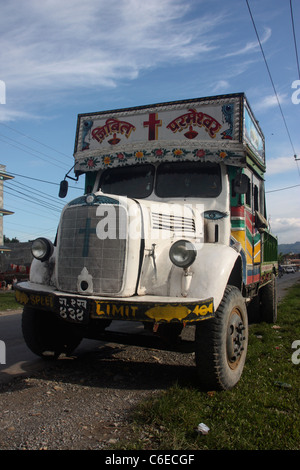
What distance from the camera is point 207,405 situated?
3.42 meters

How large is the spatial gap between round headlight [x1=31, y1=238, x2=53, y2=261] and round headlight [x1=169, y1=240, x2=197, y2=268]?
1.42m

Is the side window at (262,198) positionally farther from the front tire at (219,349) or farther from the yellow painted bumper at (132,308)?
the yellow painted bumper at (132,308)

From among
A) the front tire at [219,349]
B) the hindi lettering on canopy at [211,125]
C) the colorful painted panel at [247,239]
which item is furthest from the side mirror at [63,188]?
the front tire at [219,349]

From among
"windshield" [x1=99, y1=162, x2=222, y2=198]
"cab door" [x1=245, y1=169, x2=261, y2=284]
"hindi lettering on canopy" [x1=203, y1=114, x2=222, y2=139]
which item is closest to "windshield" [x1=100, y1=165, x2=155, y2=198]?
"windshield" [x1=99, y1=162, x2=222, y2=198]

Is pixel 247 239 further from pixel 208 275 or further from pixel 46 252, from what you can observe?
pixel 46 252

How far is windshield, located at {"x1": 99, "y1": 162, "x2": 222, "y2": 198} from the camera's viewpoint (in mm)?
5227

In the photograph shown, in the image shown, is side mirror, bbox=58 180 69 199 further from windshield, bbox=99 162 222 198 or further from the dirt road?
the dirt road

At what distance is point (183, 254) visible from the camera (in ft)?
11.9

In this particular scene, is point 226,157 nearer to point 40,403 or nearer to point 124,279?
point 124,279

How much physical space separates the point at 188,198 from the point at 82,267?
6.23 feet

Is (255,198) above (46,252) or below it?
above

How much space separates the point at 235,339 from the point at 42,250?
221cm

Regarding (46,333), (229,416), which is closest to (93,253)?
(46,333)

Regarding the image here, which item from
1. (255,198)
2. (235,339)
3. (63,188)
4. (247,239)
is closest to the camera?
(235,339)
